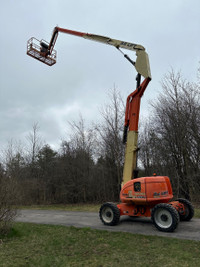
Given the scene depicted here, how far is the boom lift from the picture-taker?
7172 millimetres

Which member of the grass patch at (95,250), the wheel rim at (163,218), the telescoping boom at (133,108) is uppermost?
the telescoping boom at (133,108)

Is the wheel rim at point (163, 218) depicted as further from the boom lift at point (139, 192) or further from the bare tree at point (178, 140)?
the bare tree at point (178, 140)

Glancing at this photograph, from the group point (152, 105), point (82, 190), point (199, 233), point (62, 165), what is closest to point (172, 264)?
point (199, 233)

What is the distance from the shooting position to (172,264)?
4.30 metres

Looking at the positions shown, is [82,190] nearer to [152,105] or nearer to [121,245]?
[152,105]

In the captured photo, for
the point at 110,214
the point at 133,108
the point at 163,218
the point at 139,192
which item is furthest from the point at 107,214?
the point at 133,108

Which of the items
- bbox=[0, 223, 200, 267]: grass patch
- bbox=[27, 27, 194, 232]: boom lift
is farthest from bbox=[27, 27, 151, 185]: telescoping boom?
bbox=[0, 223, 200, 267]: grass patch

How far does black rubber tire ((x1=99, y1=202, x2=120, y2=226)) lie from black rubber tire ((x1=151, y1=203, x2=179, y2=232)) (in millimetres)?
1511

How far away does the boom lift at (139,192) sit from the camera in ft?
23.5

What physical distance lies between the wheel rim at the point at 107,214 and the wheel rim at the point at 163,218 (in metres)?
1.84

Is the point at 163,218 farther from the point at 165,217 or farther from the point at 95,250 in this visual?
the point at 95,250

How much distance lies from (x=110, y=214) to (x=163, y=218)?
7.16 ft

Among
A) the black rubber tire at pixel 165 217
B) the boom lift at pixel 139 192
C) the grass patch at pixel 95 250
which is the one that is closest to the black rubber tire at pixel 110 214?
the boom lift at pixel 139 192

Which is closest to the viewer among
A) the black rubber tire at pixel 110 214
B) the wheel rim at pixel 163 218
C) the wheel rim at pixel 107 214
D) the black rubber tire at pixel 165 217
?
the black rubber tire at pixel 165 217
